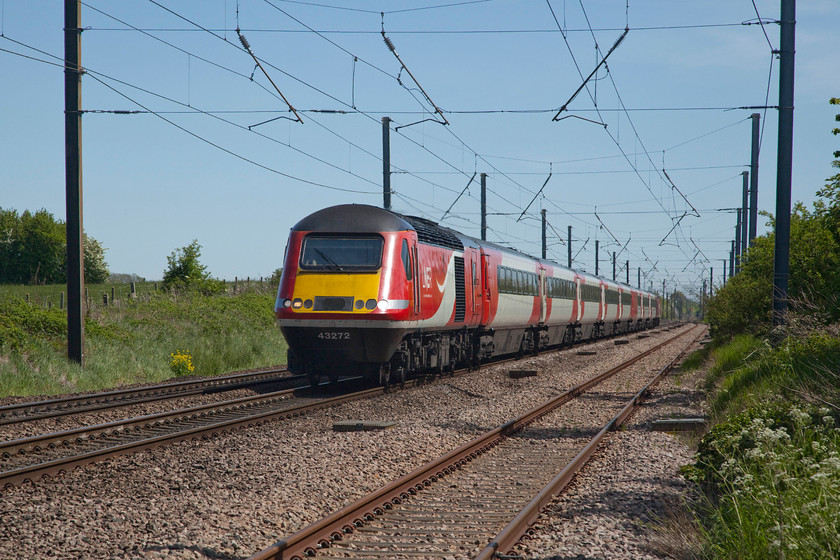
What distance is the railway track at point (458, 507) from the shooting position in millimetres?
5887

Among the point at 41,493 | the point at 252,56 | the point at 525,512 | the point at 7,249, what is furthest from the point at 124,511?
the point at 7,249

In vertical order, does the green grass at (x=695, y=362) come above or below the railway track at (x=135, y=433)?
below

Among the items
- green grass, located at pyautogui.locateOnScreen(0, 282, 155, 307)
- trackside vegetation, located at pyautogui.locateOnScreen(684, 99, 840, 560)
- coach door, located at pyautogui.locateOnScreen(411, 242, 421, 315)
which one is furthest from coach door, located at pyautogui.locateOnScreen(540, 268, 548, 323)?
green grass, located at pyautogui.locateOnScreen(0, 282, 155, 307)

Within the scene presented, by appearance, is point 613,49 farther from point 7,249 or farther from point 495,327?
point 7,249

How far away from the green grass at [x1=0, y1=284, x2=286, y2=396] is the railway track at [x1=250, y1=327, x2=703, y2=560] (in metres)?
10.8

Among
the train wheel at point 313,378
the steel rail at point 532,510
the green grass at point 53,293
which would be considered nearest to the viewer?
the steel rail at point 532,510

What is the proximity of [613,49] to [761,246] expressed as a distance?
28.5 ft

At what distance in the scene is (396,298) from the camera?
14922 mm

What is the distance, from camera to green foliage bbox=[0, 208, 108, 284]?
204 feet

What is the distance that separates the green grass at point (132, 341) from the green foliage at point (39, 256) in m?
31.0

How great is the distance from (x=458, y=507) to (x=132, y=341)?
1951 centimetres

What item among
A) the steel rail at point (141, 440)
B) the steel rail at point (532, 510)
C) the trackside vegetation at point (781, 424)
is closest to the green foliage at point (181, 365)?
the steel rail at point (141, 440)

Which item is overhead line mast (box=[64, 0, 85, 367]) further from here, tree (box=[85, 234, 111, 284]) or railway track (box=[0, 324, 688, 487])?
tree (box=[85, 234, 111, 284])

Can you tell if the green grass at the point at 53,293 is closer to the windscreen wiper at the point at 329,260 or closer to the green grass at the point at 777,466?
the windscreen wiper at the point at 329,260
